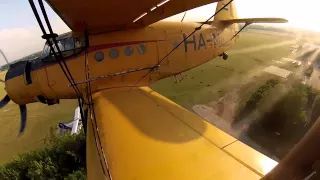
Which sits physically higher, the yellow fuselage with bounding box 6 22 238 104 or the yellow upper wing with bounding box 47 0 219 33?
the yellow upper wing with bounding box 47 0 219 33

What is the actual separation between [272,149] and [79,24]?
10.8m

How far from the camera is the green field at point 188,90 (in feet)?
54.0

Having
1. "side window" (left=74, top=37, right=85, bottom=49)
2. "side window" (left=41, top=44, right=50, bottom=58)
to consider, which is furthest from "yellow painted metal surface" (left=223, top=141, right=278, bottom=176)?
"side window" (left=41, top=44, right=50, bottom=58)

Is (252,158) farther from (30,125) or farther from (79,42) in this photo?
(30,125)

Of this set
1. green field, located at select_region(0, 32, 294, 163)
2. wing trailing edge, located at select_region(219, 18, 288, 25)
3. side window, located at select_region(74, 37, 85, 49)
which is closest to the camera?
side window, located at select_region(74, 37, 85, 49)

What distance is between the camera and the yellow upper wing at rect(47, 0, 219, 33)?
11.6 feet

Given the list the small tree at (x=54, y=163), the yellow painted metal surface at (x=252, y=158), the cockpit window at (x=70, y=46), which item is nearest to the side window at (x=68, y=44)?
the cockpit window at (x=70, y=46)

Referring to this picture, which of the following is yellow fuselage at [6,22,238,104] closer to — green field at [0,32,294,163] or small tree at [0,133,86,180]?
small tree at [0,133,86,180]

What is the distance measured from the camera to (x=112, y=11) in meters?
4.24

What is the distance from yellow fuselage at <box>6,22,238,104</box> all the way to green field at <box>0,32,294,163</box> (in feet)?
35.4

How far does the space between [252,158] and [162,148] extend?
3.79ft

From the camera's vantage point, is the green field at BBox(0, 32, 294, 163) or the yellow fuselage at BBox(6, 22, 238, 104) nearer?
the yellow fuselage at BBox(6, 22, 238, 104)

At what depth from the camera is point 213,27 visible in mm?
7934

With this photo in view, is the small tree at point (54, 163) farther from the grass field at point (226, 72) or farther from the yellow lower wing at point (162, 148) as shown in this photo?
the grass field at point (226, 72)
